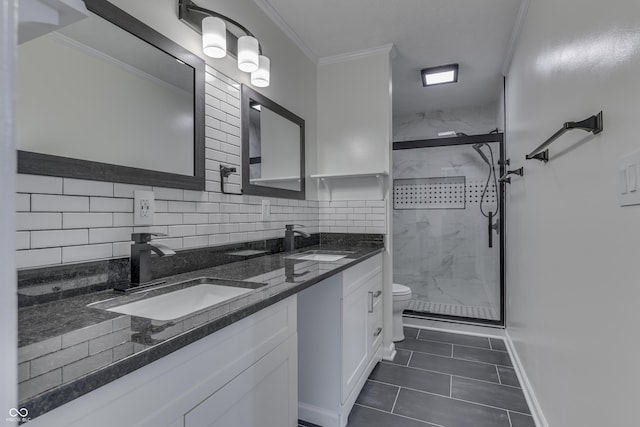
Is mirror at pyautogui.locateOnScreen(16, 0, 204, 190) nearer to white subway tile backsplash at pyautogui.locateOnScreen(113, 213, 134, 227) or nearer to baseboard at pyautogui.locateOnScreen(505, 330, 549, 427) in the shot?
white subway tile backsplash at pyautogui.locateOnScreen(113, 213, 134, 227)

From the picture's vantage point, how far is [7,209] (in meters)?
0.31

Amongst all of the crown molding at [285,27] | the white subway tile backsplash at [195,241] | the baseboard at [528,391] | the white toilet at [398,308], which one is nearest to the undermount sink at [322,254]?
the white subway tile backsplash at [195,241]

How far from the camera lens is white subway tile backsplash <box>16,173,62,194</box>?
36.5 inches

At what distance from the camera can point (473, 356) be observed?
255cm

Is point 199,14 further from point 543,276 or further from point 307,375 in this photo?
point 543,276

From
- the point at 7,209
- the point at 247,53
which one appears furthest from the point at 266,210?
the point at 7,209

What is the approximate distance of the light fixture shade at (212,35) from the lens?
1491mm

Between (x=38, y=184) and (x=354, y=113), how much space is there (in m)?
2.19

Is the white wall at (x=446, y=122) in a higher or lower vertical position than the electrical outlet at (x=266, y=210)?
higher

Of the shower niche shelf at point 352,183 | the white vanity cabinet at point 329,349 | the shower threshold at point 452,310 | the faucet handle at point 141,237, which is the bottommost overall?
the shower threshold at point 452,310

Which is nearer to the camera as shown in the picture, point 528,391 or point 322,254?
point 528,391

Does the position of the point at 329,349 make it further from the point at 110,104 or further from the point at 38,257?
the point at 110,104

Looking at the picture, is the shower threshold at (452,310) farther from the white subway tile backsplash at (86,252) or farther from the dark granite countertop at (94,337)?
the white subway tile backsplash at (86,252)

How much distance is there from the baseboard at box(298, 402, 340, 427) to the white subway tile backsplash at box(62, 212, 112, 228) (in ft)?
4.46
